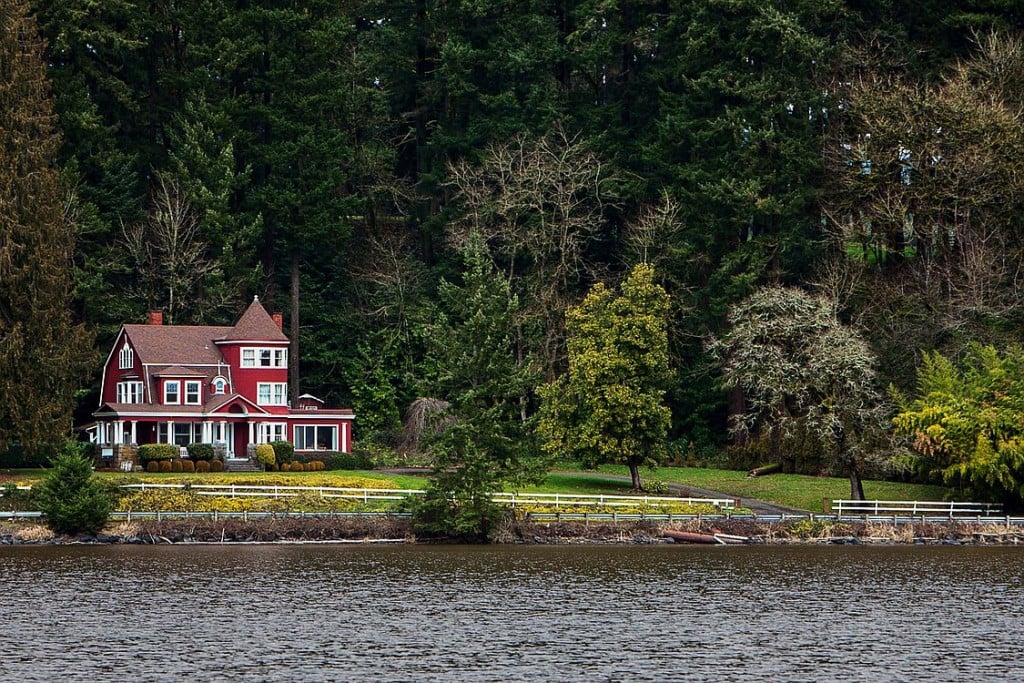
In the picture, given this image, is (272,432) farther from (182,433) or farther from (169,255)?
(169,255)

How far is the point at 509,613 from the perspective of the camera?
45.3 metres

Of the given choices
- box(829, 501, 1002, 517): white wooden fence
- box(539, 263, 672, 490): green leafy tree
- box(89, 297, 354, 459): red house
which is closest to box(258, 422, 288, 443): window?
box(89, 297, 354, 459): red house

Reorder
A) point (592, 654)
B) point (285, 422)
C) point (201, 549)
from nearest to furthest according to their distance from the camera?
1. point (592, 654)
2. point (201, 549)
3. point (285, 422)

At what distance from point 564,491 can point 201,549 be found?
786 inches

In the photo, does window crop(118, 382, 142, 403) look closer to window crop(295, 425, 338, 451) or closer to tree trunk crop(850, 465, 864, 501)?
window crop(295, 425, 338, 451)

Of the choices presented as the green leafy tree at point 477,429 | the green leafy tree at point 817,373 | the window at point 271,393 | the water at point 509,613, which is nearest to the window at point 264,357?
the window at point 271,393

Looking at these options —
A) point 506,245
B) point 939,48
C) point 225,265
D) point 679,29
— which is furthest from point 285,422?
point 939,48

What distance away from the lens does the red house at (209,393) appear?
272 feet

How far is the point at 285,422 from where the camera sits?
282 feet

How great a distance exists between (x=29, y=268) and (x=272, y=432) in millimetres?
16957

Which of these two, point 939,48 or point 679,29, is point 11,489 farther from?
point 939,48

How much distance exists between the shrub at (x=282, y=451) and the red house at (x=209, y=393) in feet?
5.92

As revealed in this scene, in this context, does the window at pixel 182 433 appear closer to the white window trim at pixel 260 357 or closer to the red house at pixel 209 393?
the red house at pixel 209 393

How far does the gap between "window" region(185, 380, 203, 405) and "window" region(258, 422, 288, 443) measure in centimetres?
362
